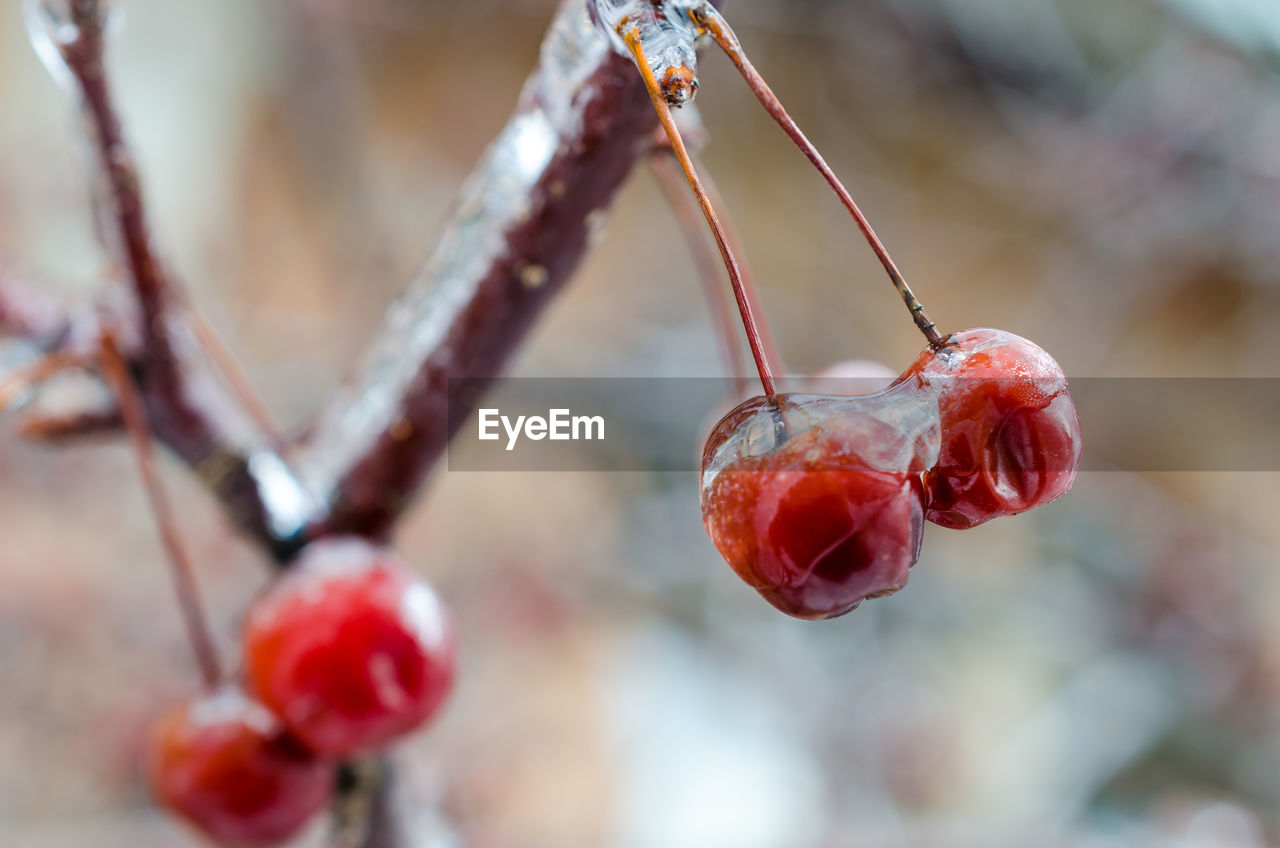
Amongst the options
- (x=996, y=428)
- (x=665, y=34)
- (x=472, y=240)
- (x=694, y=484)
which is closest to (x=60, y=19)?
(x=472, y=240)

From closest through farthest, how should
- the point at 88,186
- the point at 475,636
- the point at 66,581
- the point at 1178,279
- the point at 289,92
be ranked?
the point at 88,186 → the point at 66,581 → the point at 475,636 → the point at 289,92 → the point at 1178,279

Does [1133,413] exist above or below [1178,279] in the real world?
below

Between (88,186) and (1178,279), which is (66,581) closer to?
(88,186)

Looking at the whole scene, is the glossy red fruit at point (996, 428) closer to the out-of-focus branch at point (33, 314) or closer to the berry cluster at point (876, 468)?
the berry cluster at point (876, 468)

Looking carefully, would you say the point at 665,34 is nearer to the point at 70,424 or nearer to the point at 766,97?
the point at 766,97

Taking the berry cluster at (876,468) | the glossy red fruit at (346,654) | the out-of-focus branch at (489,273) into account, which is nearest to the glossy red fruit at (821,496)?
the berry cluster at (876,468)

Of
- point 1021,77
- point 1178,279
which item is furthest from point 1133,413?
point 1021,77
